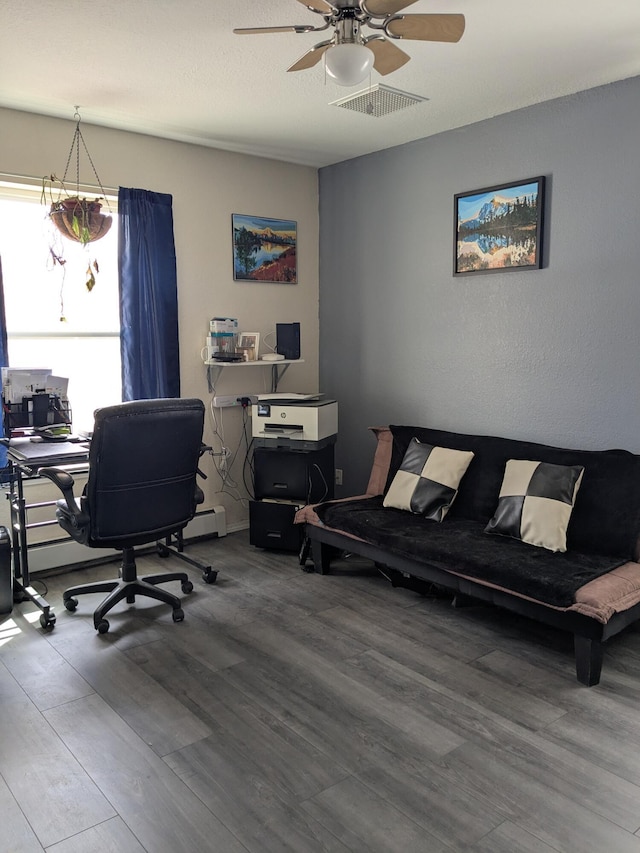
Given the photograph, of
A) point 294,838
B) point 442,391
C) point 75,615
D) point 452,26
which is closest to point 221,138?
point 442,391

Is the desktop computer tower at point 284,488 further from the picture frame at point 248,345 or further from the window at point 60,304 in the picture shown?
the window at point 60,304

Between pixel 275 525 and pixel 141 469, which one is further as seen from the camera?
pixel 275 525

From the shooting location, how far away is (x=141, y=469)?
3.04 m

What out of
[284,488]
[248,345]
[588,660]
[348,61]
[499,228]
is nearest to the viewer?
[348,61]

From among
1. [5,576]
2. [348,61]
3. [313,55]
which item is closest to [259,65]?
[313,55]

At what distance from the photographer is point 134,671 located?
9.05 feet

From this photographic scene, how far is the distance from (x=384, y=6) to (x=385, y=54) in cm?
29

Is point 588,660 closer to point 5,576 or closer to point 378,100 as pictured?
point 378,100

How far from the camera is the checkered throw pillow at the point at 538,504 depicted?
3.10 meters

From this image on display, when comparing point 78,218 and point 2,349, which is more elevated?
point 78,218

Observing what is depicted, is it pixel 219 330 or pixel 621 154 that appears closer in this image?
pixel 621 154

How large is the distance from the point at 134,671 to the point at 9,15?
2554 millimetres

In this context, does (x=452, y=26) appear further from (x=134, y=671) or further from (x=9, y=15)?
(x=134, y=671)

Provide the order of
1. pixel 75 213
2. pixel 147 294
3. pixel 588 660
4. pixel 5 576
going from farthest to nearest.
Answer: pixel 147 294 → pixel 75 213 → pixel 5 576 → pixel 588 660
